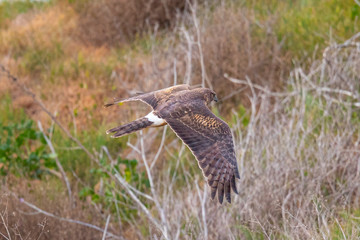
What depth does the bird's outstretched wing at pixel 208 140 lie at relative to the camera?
241 centimetres

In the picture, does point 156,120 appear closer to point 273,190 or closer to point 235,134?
point 273,190

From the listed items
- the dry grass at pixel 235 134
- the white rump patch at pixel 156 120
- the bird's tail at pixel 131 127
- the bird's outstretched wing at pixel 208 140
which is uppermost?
the bird's tail at pixel 131 127

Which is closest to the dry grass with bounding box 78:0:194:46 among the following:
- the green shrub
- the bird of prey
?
the green shrub

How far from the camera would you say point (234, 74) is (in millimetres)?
6113

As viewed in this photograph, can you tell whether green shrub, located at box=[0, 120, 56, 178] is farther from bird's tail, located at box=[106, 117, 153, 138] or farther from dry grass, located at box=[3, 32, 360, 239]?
bird's tail, located at box=[106, 117, 153, 138]

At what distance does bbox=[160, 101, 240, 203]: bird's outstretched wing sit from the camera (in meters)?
2.41

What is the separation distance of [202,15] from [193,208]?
3.75 metres

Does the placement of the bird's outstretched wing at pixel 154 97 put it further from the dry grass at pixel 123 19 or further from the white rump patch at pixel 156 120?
the dry grass at pixel 123 19

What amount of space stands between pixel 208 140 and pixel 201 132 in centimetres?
5

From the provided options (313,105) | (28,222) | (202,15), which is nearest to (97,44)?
(202,15)

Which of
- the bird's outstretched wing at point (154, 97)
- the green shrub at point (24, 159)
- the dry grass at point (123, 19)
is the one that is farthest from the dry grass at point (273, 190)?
the dry grass at point (123, 19)

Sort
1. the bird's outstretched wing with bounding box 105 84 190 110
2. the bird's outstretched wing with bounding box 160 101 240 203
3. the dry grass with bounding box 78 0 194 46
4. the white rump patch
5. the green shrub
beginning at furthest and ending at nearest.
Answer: the dry grass with bounding box 78 0 194 46, the green shrub, the bird's outstretched wing with bounding box 105 84 190 110, the white rump patch, the bird's outstretched wing with bounding box 160 101 240 203

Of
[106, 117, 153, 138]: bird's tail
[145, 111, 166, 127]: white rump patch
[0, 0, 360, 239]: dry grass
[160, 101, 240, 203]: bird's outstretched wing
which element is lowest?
[0, 0, 360, 239]: dry grass

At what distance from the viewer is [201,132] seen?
258cm
